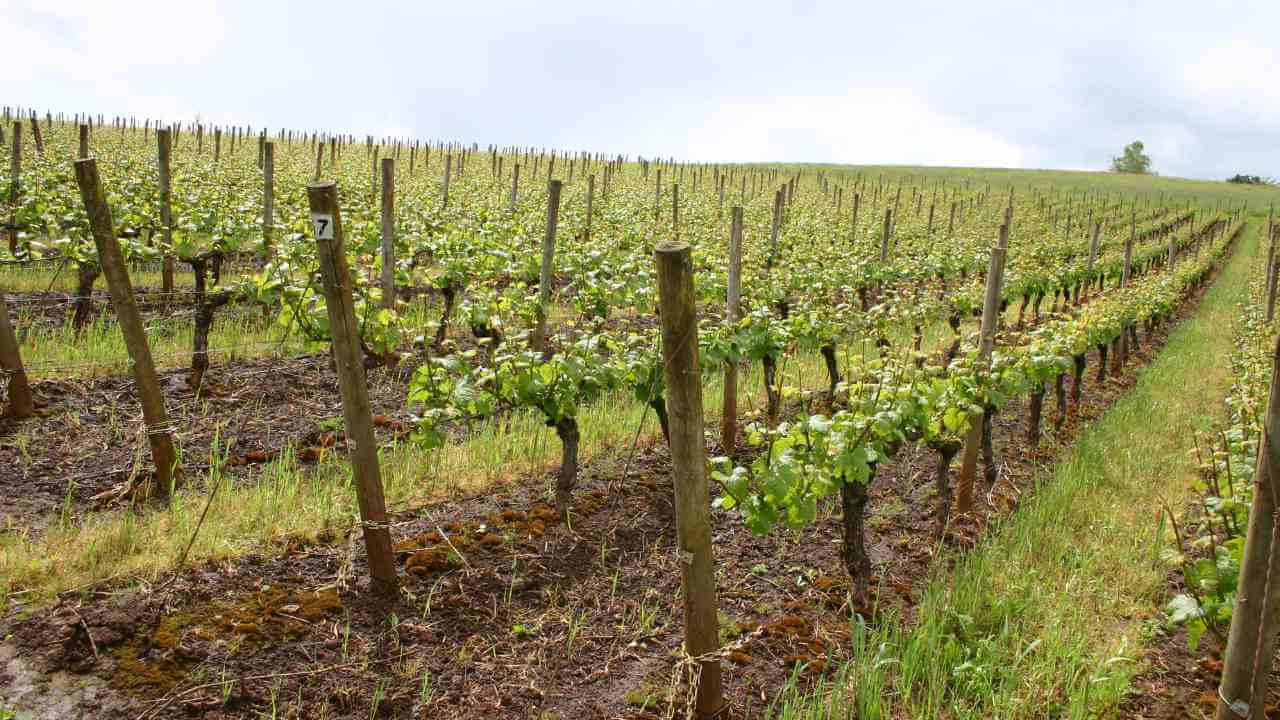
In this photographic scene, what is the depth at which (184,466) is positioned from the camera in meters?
5.77

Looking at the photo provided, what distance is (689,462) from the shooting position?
10.6 feet

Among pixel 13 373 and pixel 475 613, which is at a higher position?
pixel 13 373

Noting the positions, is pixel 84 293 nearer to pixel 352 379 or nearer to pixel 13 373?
pixel 13 373

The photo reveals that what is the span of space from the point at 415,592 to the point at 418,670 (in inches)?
26.8

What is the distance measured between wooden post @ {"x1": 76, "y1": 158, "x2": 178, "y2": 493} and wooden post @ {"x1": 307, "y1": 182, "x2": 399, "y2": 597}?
1455 millimetres

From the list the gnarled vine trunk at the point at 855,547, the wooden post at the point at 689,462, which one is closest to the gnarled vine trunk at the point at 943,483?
the gnarled vine trunk at the point at 855,547

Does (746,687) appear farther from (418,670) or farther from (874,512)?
(874,512)

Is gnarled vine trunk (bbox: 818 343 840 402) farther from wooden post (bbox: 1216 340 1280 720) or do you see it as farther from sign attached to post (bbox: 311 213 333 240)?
sign attached to post (bbox: 311 213 333 240)

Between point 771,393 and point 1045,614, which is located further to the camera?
point 771,393

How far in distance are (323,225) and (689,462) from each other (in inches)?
84.2

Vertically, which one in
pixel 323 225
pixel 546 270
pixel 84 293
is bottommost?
pixel 84 293

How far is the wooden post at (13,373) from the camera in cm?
615

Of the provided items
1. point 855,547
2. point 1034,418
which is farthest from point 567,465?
point 1034,418

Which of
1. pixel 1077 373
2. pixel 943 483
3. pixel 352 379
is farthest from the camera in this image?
pixel 1077 373
